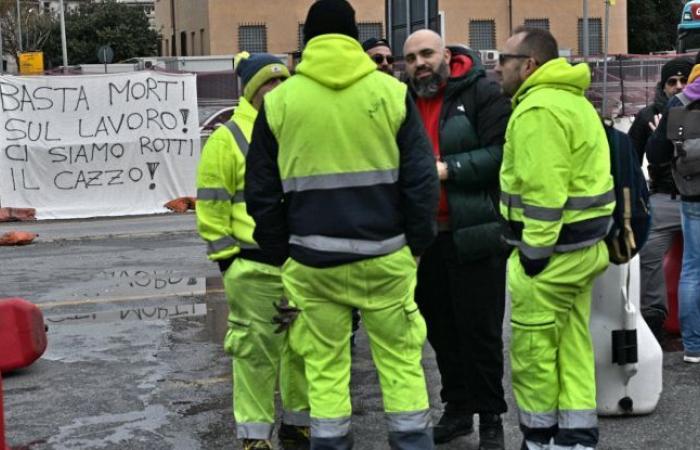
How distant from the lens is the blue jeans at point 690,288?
732 centimetres

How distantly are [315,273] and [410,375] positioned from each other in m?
0.55

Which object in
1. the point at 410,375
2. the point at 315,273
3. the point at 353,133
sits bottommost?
the point at 410,375

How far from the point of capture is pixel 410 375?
480 cm

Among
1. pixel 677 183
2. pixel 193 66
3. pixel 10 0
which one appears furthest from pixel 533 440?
pixel 10 0

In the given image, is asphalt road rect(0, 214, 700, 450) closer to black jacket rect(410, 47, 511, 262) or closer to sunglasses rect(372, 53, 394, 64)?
black jacket rect(410, 47, 511, 262)

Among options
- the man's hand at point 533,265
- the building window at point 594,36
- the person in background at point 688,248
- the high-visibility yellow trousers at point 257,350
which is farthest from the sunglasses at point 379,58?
the building window at point 594,36

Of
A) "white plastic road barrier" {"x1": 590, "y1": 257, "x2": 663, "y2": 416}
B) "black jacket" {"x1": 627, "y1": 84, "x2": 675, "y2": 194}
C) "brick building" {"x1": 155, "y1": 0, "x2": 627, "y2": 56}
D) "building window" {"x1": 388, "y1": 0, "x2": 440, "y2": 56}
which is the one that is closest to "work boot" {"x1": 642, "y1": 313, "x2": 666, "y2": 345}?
"black jacket" {"x1": 627, "y1": 84, "x2": 675, "y2": 194}

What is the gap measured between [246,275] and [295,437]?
0.87 meters

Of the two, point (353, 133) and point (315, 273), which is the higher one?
point (353, 133)

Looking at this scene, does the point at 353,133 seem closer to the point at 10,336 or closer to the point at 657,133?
the point at 657,133

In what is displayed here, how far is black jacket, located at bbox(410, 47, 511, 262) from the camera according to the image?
5602 mm

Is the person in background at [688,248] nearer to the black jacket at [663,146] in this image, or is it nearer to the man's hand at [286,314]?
the black jacket at [663,146]

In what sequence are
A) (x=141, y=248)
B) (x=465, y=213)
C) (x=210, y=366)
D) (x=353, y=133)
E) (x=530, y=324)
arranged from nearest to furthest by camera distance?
(x=353, y=133)
(x=530, y=324)
(x=465, y=213)
(x=210, y=366)
(x=141, y=248)

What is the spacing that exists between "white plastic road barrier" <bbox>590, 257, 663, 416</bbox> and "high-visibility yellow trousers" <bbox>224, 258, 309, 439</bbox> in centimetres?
157
